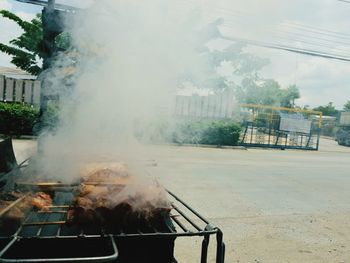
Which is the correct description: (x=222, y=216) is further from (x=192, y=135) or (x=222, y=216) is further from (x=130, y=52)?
(x=192, y=135)

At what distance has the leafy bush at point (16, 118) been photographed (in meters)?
13.7

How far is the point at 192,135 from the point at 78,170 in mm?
13746

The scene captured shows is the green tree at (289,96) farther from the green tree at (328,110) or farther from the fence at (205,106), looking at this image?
the green tree at (328,110)

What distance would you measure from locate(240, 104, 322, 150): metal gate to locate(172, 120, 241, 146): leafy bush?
4.11 feet

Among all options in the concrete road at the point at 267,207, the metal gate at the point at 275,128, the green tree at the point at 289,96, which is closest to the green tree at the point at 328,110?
the green tree at the point at 289,96

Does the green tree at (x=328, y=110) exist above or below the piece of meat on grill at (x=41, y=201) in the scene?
above

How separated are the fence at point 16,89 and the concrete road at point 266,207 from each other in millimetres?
8221

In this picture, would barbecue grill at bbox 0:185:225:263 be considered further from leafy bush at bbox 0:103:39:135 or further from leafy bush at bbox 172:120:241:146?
leafy bush at bbox 172:120:241:146

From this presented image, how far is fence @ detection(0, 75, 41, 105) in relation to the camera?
1521 cm

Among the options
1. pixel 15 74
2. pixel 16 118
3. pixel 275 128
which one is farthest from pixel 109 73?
pixel 15 74

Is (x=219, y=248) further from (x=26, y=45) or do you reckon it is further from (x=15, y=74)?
(x=15, y=74)

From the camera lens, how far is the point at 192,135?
1698 centimetres

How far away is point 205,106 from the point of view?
15523 millimetres

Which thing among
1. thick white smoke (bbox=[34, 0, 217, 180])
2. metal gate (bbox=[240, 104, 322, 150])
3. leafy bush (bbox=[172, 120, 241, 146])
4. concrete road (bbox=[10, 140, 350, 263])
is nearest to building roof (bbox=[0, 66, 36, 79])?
leafy bush (bbox=[172, 120, 241, 146])
